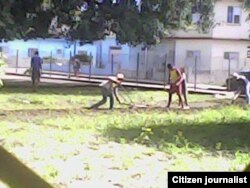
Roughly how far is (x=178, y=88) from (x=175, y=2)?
32.2 feet

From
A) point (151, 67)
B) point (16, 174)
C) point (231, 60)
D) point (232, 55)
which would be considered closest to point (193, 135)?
point (16, 174)

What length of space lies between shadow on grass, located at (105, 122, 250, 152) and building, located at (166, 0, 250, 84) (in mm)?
25756

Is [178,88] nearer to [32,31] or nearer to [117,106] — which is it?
[117,106]

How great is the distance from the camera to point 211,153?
8.82m

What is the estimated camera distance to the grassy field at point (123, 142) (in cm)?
691

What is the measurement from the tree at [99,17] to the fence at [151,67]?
715cm

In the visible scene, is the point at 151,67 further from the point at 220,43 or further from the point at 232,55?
the point at 232,55

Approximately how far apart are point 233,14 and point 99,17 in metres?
16.6

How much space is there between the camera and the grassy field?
22.7 feet

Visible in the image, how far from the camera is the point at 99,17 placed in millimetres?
25547

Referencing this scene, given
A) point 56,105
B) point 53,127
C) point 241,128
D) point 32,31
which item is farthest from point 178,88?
point 32,31

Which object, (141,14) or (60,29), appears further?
(60,29)

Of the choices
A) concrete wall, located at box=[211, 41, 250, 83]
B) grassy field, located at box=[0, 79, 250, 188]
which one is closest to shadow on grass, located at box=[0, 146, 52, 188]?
grassy field, located at box=[0, 79, 250, 188]

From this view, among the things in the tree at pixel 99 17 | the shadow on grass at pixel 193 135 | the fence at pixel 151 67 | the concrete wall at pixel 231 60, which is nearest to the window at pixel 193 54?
the fence at pixel 151 67
